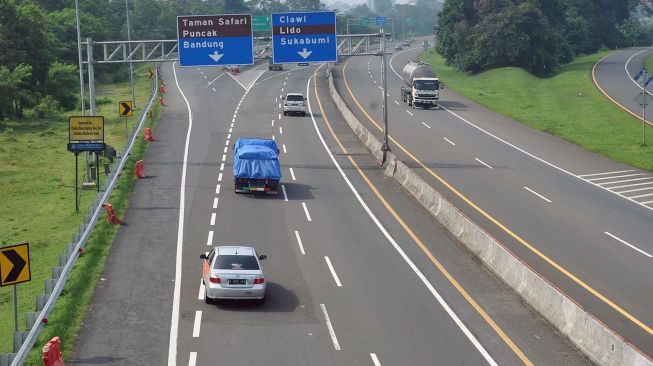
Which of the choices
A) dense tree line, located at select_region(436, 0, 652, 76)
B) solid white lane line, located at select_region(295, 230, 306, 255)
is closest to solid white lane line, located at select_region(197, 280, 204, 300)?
solid white lane line, located at select_region(295, 230, 306, 255)

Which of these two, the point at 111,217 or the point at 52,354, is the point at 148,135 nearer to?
the point at 111,217

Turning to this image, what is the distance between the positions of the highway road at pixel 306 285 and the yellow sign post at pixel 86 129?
3.23m

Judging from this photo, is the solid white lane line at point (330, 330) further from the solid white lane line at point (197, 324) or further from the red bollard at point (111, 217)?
the red bollard at point (111, 217)

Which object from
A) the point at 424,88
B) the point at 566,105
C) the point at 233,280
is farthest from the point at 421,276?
the point at 566,105

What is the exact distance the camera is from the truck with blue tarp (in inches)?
1512

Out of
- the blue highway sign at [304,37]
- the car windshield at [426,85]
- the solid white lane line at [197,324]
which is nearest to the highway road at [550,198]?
the car windshield at [426,85]

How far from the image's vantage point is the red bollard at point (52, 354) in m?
17.7

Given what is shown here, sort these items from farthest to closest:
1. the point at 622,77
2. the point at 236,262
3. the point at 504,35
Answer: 1. the point at 504,35
2. the point at 622,77
3. the point at 236,262

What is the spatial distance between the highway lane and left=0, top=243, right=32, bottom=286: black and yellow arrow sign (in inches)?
156

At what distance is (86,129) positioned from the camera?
3791 cm

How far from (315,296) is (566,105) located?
177 ft

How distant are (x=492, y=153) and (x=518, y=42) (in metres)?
51.7

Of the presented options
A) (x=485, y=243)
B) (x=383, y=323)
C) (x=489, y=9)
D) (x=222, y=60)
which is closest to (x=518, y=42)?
(x=489, y=9)

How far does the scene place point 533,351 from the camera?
65.8ft
